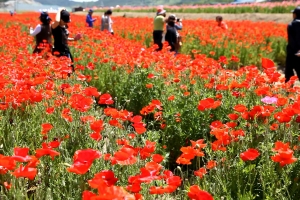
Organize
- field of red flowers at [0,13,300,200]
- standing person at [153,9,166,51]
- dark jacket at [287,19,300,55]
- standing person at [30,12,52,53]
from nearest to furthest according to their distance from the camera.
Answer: field of red flowers at [0,13,300,200] → dark jacket at [287,19,300,55] → standing person at [30,12,52,53] → standing person at [153,9,166,51]

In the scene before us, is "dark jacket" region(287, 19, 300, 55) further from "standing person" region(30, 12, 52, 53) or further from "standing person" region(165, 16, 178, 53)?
"standing person" region(30, 12, 52, 53)

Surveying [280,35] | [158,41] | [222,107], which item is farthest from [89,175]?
[280,35]

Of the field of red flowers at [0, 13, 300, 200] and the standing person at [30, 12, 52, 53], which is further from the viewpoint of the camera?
the standing person at [30, 12, 52, 53]

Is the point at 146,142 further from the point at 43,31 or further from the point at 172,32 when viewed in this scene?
the point at 172,32

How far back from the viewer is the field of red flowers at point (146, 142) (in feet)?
6.63

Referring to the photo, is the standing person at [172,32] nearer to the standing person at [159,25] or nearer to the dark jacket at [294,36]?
the standing person at [159,25]

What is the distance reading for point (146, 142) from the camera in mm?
2469

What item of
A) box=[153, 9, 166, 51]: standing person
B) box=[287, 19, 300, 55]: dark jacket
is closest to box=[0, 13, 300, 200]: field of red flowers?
box=[287, 19, 300, 55]: dark jacket

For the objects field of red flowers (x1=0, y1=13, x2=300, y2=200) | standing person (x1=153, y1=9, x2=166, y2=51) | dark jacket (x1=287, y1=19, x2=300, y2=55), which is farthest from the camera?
standing person (x1=153, y1=9, x2=166, y2=51)

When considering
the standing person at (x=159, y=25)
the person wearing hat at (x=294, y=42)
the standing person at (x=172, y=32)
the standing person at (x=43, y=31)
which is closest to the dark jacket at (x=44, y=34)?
the standing person at (x=43, y=31)

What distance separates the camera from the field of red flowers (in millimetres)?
2020

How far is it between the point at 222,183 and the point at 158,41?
7684mm

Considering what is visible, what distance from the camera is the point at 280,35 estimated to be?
1205cm

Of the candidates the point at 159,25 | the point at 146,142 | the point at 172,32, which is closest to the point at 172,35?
the point at 172,32
